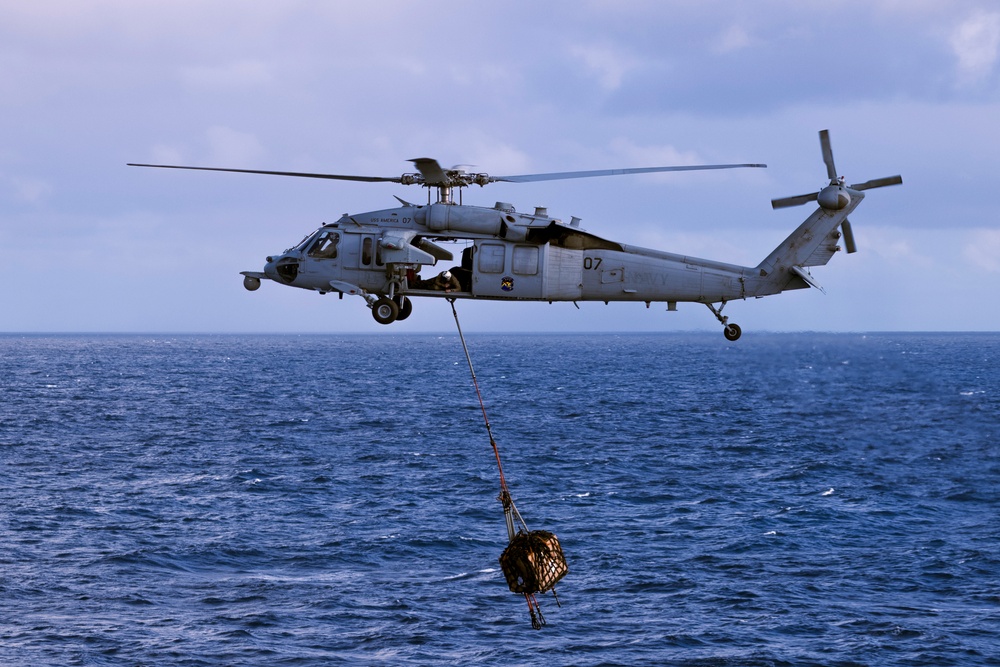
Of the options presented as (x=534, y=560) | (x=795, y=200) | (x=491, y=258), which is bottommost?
(x=534, y=560)

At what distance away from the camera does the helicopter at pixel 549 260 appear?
29625 mm

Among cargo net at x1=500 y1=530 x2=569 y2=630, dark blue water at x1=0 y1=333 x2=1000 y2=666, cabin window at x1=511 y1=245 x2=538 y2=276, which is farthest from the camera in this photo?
dark blue water at x1=0 y1=333 x2=1000 y2=666

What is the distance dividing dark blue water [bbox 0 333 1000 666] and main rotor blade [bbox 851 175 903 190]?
3164 centimetres

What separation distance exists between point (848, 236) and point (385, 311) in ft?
43.6

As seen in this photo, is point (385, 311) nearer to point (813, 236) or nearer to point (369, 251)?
point (369, 251)

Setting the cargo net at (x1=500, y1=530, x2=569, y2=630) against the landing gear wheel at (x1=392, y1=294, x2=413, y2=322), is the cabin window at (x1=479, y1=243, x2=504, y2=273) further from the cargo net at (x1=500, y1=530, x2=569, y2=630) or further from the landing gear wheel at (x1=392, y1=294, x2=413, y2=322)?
the cargo net at (x1=500, y1=530, x2=569, y2=630)

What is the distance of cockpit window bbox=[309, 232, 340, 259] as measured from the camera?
30859mm

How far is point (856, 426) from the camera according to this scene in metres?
156

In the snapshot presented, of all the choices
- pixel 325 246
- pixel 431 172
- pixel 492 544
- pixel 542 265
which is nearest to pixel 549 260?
pixel 542 265

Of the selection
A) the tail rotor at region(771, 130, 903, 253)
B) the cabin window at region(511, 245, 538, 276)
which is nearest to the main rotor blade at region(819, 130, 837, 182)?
the tail rotor at region(771, 130, 903, 253)

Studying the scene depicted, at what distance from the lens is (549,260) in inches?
1167

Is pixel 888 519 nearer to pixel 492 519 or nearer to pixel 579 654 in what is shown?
pixel 492 519

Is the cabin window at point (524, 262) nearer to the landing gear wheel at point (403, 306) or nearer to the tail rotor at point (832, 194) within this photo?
the landing gear wheel at point (403, 306)

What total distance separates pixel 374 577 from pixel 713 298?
173ft
